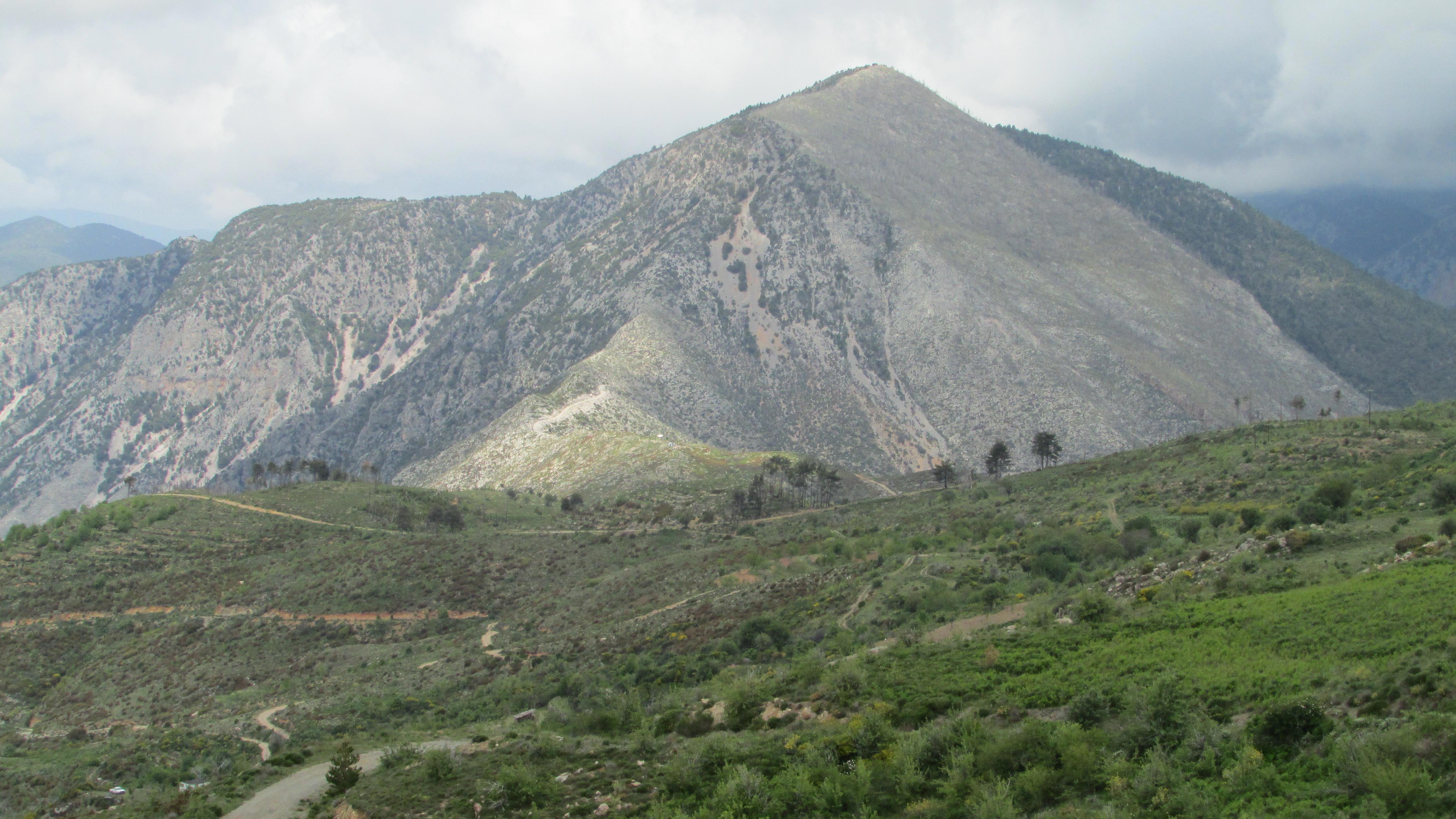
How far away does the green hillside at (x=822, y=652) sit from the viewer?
20203mm

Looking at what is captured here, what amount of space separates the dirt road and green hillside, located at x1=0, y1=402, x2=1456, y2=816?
87cm

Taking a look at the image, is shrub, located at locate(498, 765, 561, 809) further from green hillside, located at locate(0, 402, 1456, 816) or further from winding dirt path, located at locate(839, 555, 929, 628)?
winding dirt path, located at locate(839, 555, 929, 628)

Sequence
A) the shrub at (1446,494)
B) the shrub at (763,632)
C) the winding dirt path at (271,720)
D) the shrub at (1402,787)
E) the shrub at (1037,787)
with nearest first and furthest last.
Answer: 1. the shrub at (1402,787)
2. the shrub at (1037,787)
3. the shrub at (1446,494)
4. the winding dirt path at (271,720)
5. the shrub at (763,632)

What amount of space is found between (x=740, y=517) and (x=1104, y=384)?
321 ft

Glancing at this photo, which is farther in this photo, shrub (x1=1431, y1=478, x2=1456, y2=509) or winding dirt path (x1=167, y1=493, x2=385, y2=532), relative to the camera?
winding dirt path (x1=167, y1=493, x2=385, y2=532)

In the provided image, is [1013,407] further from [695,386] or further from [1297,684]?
[1297,684]

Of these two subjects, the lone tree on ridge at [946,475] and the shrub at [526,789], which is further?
the lone tree on ridge at [946,475]

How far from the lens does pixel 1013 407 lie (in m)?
172

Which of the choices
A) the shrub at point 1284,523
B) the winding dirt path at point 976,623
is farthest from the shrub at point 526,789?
the shrub at point 1284,523

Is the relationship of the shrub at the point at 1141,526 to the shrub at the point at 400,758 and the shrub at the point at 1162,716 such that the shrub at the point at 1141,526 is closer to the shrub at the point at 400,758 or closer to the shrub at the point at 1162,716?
the shrub at the point at 1162,716

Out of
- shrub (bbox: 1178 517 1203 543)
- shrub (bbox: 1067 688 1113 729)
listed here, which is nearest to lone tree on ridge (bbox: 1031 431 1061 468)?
shrub (bbox: 1178 517 1203 543)

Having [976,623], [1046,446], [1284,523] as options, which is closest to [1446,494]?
[1284,523]

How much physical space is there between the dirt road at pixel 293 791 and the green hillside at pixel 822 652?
87 centimetres

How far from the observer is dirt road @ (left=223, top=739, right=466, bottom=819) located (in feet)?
98.1
